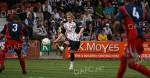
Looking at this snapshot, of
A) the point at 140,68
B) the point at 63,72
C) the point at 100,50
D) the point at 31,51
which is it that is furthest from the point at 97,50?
the point at 140,68

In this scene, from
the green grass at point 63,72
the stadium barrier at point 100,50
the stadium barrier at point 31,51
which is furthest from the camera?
the stadium barrier at point 100,50

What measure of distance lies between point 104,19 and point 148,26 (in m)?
3.17

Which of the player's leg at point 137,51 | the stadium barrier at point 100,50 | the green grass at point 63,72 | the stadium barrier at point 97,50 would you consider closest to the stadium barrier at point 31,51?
the stadium barrier at point 97,50

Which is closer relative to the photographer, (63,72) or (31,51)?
(63,72)

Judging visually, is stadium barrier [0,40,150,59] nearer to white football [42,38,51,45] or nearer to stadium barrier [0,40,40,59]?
stadium barrier [0,40,40,59]

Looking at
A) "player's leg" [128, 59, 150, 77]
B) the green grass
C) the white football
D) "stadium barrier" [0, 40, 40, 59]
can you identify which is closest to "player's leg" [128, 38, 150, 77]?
"player's leg" [128, 59, 150, 77]

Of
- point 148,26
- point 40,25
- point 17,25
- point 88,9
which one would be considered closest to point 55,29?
point 40,25

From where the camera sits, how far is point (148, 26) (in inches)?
Result: 1208

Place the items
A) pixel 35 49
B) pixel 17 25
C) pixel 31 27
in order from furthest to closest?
pixel 31 27 → pixel 35 49 → pixel 17 25

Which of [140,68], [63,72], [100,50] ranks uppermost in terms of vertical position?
[140,68]

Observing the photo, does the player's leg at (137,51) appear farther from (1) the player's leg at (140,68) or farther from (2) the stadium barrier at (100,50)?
(2) the stadium barrier at (100,50)

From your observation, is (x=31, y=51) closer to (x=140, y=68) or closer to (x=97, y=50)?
(x=97, y=50)

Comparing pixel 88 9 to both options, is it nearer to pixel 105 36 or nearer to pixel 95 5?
pixel 95 5

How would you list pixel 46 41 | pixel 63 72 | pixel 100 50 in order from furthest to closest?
pixel 100 50 → pixel 46 41 → pixel 63 72
